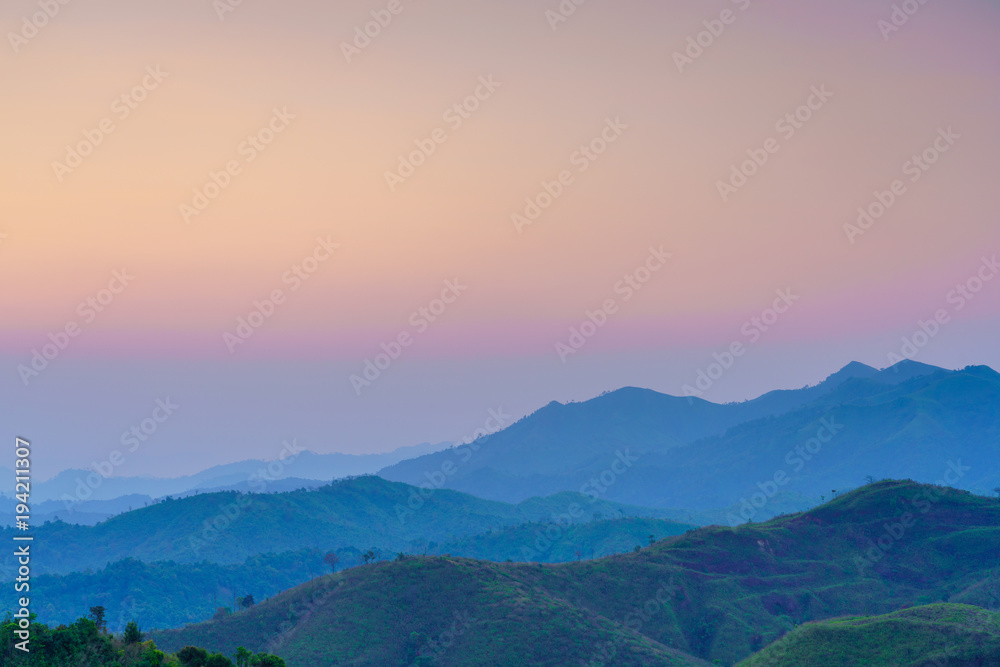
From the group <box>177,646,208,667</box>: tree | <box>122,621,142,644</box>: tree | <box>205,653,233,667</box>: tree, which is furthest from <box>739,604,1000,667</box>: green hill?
<box>122,621,142,644</box>: tree

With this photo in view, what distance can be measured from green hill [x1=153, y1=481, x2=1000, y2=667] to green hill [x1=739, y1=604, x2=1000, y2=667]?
21567 millimetres

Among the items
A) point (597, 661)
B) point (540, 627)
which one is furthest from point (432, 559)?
point (597, 661)

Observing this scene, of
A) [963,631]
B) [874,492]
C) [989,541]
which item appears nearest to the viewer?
[963,631]

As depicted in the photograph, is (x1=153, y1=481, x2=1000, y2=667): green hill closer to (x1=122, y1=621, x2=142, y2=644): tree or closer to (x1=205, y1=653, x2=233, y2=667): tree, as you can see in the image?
(x1=122, y1=621, x2=142, y2=644): tree

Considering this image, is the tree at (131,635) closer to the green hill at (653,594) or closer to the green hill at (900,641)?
the green hill at (653,594)

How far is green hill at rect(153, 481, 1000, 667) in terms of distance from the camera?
126 m

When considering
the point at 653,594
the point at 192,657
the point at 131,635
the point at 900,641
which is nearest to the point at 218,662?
the point at 192,657

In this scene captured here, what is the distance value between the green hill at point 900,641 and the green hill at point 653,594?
70.8 ft

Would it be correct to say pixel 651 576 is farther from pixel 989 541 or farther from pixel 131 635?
pixel 131 635

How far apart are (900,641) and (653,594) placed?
52.2m

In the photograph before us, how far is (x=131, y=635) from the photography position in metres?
56.8

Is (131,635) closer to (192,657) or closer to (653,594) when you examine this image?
(192,657)

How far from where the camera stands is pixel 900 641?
10519 cm

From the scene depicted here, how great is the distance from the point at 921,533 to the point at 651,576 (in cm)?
6321
